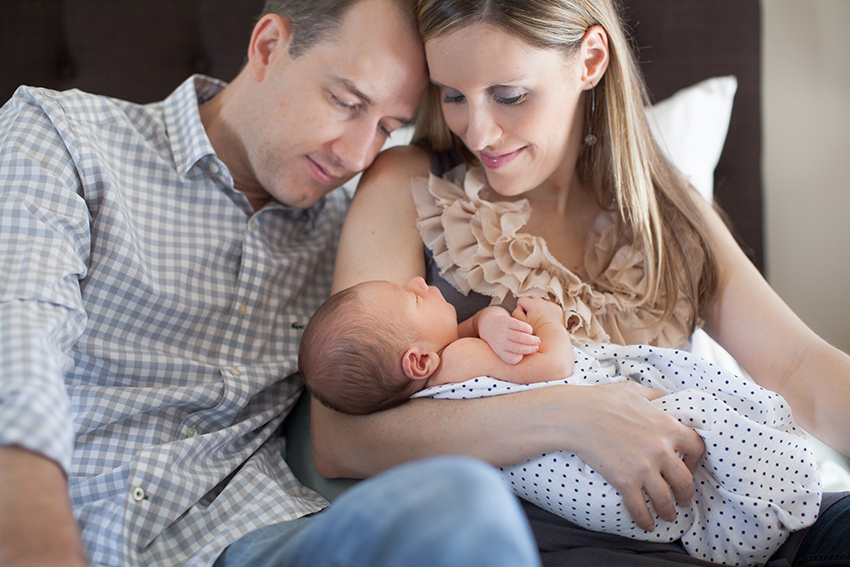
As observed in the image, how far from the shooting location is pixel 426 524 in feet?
2.01

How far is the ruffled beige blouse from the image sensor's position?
129 cm

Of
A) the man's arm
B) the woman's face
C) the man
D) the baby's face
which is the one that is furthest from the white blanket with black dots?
the man's arm

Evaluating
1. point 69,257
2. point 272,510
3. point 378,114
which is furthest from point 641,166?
point 69,257

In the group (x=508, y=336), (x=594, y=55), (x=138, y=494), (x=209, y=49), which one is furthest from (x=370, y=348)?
(x=209, y=49)

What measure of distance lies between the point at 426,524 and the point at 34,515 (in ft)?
1.53

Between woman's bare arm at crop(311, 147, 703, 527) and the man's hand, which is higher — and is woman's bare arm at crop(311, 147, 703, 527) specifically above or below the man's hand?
below

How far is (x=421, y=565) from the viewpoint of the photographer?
0.61m

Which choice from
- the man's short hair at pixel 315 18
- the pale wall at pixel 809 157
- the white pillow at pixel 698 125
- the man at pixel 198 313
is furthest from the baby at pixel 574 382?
the pale wall at pixel 809 157

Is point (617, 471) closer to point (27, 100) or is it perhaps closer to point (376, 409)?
point (376, 409)

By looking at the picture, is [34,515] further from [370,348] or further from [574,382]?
[574,382]

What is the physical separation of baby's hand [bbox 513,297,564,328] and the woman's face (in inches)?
11.3

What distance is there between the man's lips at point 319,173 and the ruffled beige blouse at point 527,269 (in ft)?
0.69

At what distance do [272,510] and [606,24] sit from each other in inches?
48.3

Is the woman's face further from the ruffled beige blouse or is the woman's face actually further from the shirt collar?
the shirt collar
